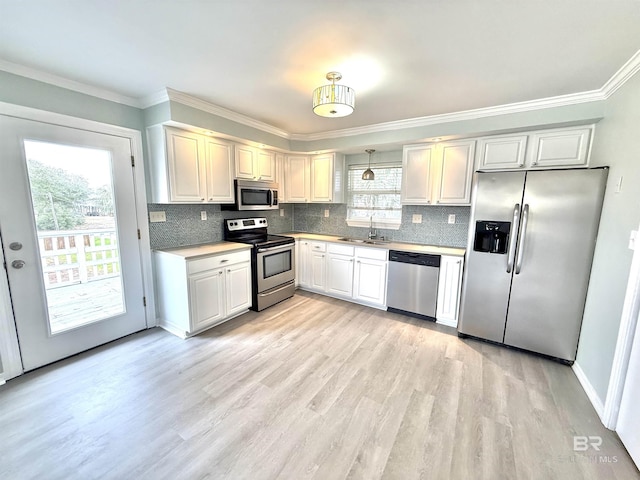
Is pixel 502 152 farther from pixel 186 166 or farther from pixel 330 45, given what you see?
pixel 186 166

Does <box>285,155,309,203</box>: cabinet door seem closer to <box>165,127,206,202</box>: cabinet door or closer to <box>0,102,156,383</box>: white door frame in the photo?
<box>165,127,206,202</box>: cabinet door

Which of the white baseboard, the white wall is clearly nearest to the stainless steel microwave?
the white wall

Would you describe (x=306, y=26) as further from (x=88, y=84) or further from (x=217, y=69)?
(x=88, y=84)

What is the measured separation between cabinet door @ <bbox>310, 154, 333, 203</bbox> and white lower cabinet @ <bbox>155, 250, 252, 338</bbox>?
1648 mm

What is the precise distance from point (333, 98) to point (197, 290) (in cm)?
227

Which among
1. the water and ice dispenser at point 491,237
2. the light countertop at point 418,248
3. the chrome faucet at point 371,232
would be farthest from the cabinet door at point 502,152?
the chrome faucet at point 371,232

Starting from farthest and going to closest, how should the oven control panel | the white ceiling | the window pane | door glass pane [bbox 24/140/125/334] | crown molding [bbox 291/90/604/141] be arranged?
the window pane → the oven control panel → crown molding [bbox 291/90/604/141] → door glass pane [bbox 24/140/125/334] → the white ceiling

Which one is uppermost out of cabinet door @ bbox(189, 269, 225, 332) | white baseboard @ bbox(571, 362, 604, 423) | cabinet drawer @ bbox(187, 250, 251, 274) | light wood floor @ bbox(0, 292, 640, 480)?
cabinet drawer @ bbox(187, 250, 251, 274)

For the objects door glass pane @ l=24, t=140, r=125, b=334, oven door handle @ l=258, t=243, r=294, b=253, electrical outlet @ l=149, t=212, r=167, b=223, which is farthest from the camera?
oven door handle @ l=258, t=243, r=294, b=253

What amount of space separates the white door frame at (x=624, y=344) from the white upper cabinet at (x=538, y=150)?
1337 millimetres

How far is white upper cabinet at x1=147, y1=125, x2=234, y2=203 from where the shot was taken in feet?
9.00

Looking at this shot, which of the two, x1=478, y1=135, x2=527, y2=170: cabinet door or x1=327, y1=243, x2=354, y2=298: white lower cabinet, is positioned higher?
x1=478, y1=135, x2=527, y2=170: cabinet door

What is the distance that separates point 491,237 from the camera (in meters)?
2.64

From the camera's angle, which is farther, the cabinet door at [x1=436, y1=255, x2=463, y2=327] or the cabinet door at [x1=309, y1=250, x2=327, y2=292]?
the cabinet door at [x1=309, y1=250, x2=327, y2=292]
